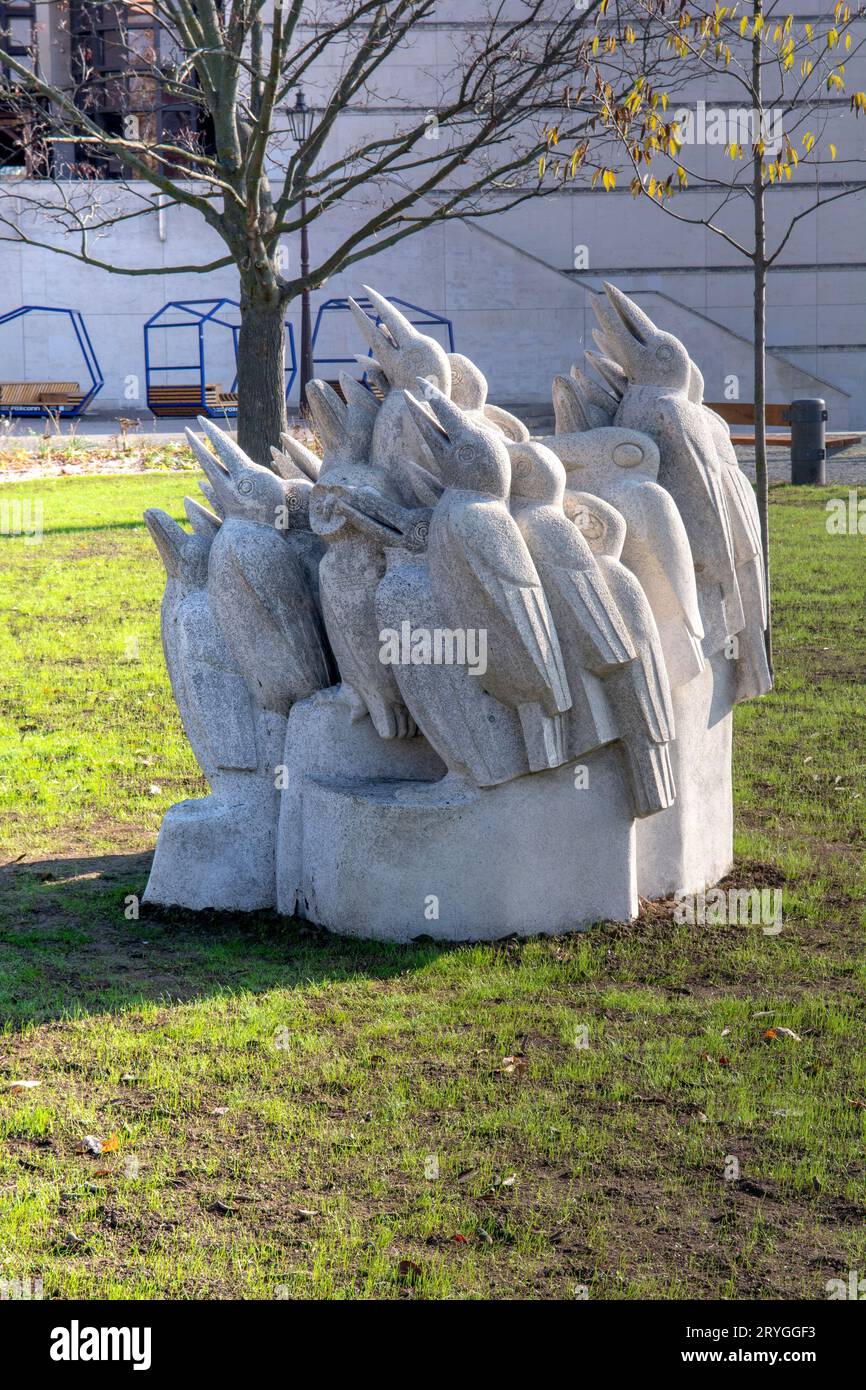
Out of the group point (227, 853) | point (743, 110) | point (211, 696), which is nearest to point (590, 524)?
point (211, 696)

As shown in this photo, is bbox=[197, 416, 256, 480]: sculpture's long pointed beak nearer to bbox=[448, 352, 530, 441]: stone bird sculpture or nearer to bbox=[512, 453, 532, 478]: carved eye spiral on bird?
bbox=[448, 352, 530, 441]: stone bird sculpture

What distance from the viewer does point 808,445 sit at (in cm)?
1988

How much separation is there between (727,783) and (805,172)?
2707 cm

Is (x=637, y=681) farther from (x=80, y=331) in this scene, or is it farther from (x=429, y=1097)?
(x=80, y=331)

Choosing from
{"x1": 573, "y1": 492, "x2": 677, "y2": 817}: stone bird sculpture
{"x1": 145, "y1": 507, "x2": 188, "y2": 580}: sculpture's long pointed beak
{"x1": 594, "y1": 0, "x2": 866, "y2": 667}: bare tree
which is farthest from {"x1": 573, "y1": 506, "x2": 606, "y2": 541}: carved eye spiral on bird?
Answer: {"x1": 594, "y1": 0, "x2": 866, "y2": 667}: bare tree

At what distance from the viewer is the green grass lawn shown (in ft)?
12.8

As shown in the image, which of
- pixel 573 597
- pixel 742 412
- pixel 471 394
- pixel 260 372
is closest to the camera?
pixel 573 597

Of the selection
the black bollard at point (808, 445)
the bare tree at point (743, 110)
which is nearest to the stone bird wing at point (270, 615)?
the bare tree at point (743, 110)

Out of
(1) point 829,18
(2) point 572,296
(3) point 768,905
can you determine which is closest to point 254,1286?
(3) point 768,905

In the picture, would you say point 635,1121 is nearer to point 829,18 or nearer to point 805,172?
point 829,18

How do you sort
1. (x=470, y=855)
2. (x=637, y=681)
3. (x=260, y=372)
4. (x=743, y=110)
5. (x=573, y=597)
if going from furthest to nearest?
1. (x=743, y=110)
2. (x=260, y=372)
3. (x=470, y=855)
4. (x=637, y=681)
5. (x=573, y=597)

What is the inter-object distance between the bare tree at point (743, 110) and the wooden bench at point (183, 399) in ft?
29.3

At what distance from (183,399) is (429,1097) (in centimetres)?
2728

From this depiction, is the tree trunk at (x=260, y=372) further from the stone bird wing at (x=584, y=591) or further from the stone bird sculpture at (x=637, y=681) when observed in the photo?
the stone bird wing at (x=584, y=591)
